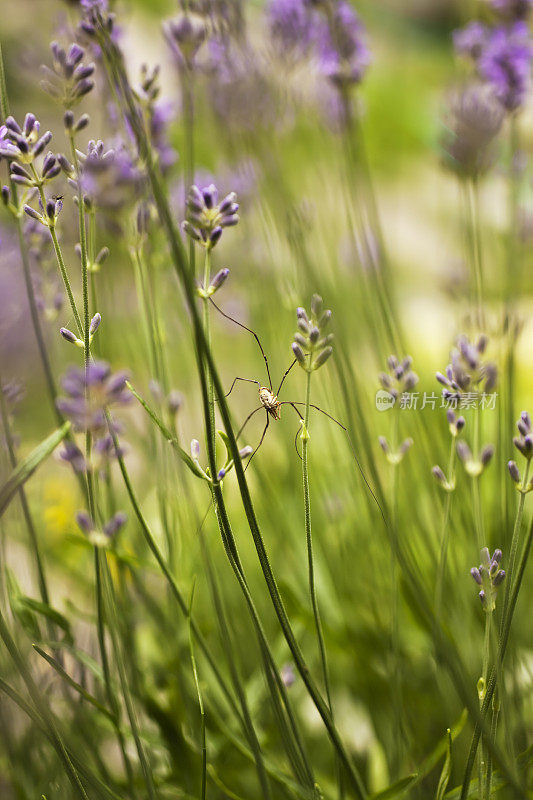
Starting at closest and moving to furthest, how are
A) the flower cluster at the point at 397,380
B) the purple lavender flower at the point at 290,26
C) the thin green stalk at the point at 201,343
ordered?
the thin green stalk at the point at 201,343 < the flower cluster at the point at 397,380 < the purple lavender flower at the point at 290,26

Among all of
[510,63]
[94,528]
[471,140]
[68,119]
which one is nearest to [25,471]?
[94,528]

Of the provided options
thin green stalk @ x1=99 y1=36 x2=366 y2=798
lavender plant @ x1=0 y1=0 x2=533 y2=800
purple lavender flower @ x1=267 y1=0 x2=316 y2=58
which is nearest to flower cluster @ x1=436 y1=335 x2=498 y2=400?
lavender plant @ x1=0 y1=0 x2=533 y2=800

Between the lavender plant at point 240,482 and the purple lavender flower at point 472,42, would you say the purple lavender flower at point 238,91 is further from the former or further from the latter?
the purple lavender flower at point 472,42

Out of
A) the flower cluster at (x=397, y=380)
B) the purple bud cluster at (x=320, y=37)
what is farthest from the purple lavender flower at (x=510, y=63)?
the flower cluster at (x=397, y=380)

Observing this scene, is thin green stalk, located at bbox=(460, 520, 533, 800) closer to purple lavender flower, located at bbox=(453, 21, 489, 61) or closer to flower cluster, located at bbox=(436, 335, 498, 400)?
flower cluster, located at bbox=(436, 335, 498, 400)

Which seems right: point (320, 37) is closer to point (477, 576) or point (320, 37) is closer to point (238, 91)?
point (238, 91)

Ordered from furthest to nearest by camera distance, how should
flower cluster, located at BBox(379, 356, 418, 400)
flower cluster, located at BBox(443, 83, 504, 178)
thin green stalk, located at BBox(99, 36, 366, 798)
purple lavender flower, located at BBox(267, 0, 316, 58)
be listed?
1. purple lavender flower, located at BBox(267, 0, 316, 58)
2. flower cluster, located at BBox(443, 83, 504, 178)
3. flower cluster, located at BBox(379, 356, 418, 400)
4. thin green stalk, located at BBox(99, 36, 366, 798)

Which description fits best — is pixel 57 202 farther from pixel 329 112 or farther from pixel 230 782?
pixel 329 112
